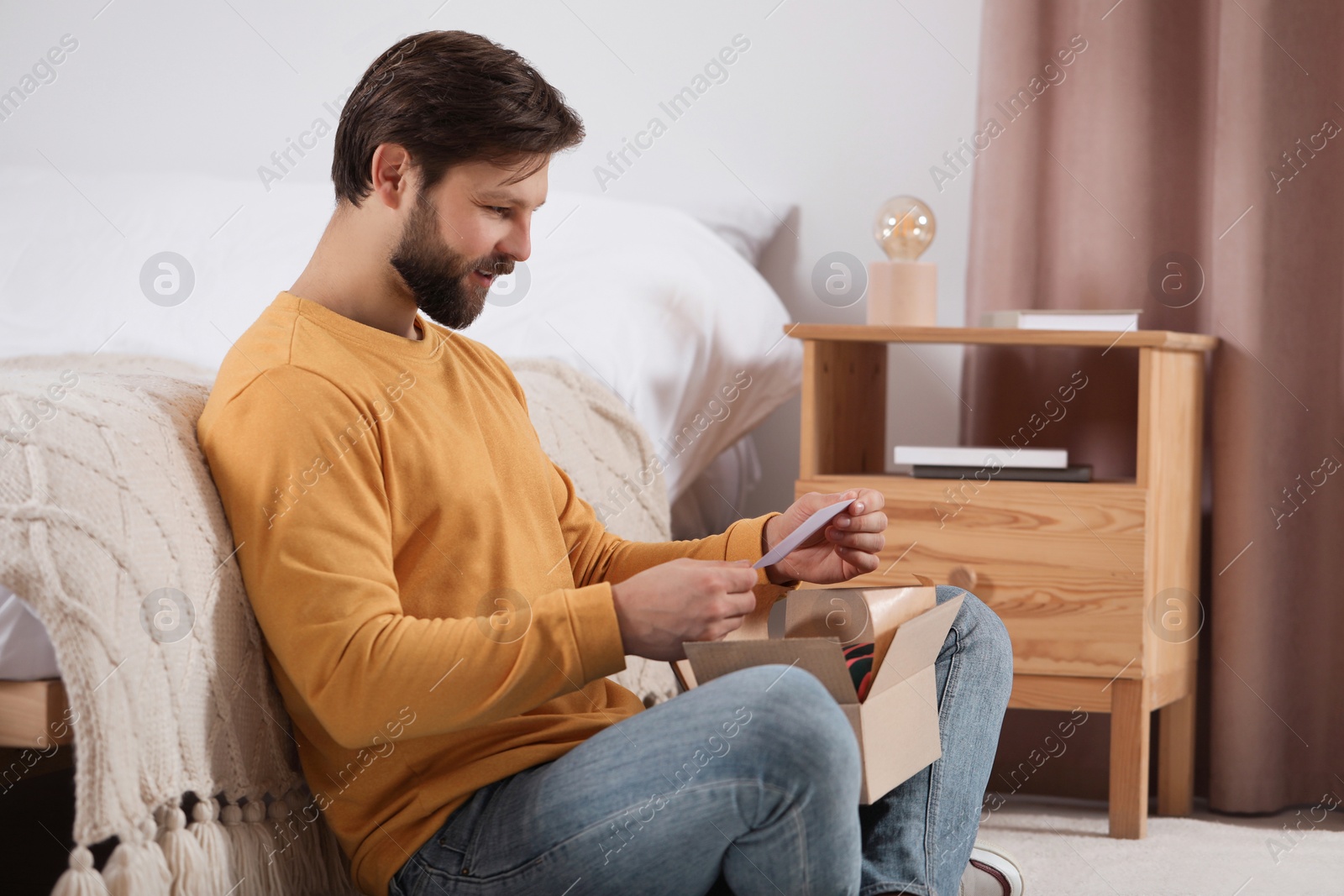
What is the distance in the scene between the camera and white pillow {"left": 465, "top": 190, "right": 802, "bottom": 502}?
1.42 meters

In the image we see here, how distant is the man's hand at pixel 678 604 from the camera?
0.75 m

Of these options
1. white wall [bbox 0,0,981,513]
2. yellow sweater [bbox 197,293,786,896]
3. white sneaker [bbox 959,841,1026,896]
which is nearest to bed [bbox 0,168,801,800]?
white wall [bbox 0,0,981,513]

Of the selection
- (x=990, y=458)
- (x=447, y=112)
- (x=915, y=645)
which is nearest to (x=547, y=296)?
(x=990, y=458)

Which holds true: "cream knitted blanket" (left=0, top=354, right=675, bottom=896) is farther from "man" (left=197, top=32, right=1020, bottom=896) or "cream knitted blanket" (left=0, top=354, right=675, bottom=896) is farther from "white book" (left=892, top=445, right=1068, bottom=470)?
"white book" (left=892, top=445, right=1068, bottom=470)

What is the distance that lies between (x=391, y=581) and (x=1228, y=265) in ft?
4.04

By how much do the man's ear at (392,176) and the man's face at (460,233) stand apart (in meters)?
0.01

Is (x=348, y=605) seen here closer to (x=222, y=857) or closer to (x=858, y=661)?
(x=222, y=857)

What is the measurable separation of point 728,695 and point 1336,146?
4.03 ft

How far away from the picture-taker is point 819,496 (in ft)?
3.24

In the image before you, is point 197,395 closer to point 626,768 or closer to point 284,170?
point 626,768

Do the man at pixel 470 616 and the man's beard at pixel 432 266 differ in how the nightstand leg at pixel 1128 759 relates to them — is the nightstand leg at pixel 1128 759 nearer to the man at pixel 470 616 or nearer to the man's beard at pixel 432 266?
the man at pixel 470 616

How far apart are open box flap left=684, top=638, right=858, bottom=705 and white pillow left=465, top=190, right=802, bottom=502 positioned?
54cm

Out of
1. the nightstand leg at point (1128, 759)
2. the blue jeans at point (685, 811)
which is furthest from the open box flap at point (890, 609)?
the nightstand leg at point (1128, 759)

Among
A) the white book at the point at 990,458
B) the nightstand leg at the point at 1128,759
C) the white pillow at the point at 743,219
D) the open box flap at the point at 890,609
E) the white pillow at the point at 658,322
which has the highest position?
the white pillow at the point at 743,219
